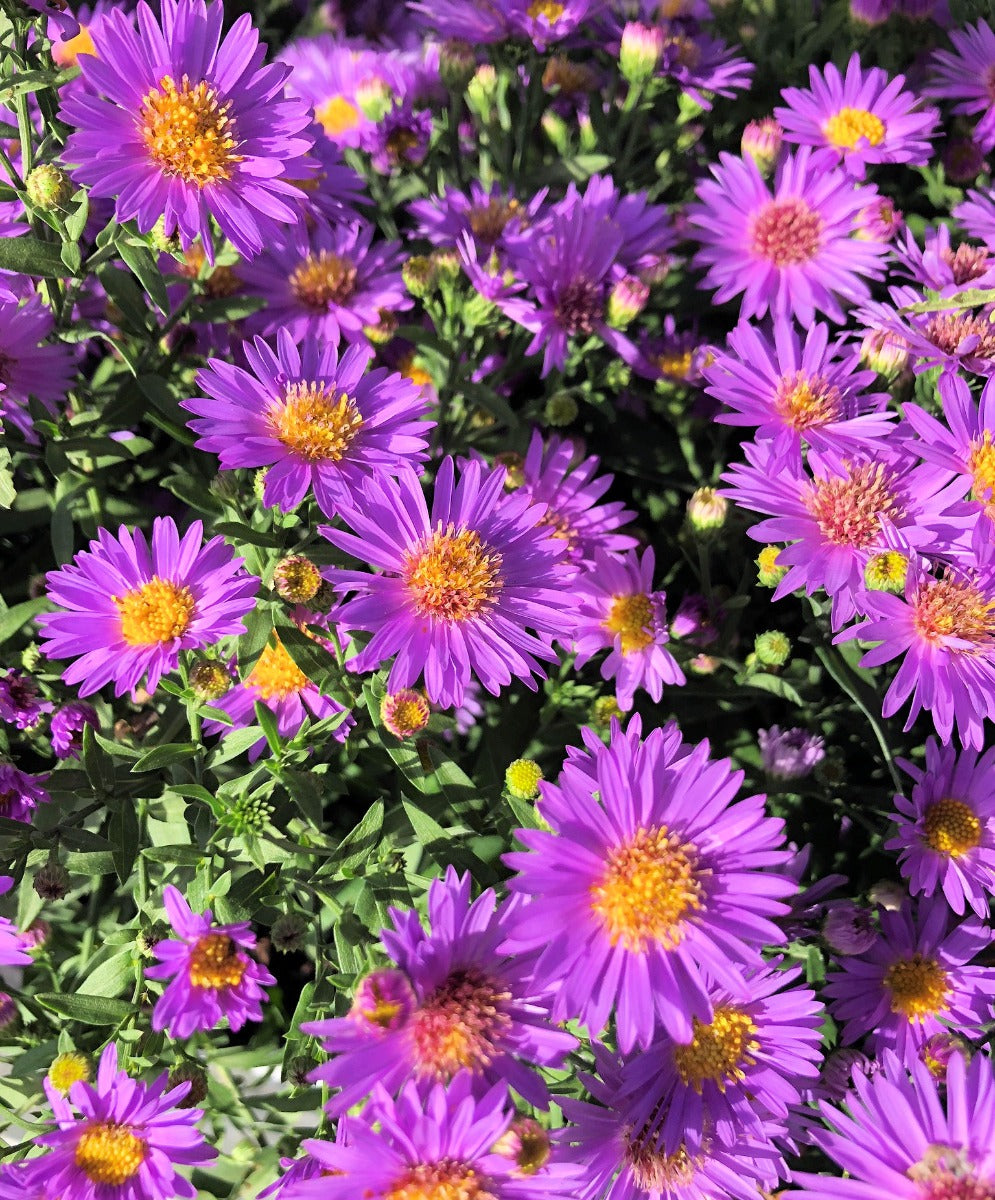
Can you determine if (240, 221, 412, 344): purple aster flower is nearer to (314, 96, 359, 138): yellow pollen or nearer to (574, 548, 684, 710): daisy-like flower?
(314, 96, 359, 138): yellow pollen

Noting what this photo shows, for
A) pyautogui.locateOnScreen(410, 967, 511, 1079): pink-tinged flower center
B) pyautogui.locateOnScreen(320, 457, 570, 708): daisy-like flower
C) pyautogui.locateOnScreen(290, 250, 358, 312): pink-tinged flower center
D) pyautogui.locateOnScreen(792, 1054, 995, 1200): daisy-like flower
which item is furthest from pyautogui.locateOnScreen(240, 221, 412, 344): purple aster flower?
pyautogui.locateOnScreen(792, 1054, 995, 1200): daisy-like flower

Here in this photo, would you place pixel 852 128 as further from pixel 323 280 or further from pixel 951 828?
pixel 951 828

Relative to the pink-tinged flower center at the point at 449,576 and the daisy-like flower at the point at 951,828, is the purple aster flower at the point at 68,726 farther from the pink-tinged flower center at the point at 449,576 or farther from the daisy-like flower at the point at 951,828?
the daisy-like flower at the point at 951,828

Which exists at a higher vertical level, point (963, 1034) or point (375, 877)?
point (963, 1034)

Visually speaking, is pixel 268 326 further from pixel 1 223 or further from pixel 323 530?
pixel 323 530

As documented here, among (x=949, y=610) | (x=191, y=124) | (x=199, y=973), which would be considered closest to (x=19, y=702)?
(x=199, y=973)

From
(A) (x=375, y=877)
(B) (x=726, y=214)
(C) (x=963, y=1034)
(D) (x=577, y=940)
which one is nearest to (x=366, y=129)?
(B) (x=726, y=214)
